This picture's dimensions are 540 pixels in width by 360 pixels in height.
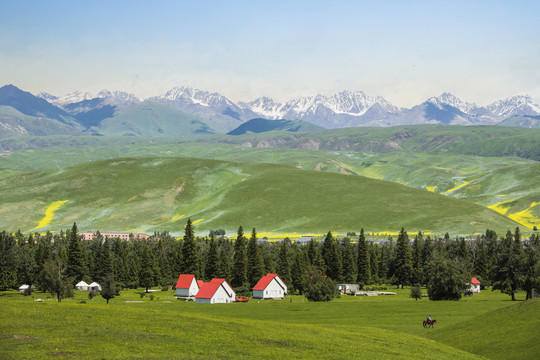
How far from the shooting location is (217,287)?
110 m

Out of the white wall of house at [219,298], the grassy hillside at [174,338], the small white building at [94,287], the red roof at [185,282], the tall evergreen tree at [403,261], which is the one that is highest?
the tall evergreen tree at [403,261]

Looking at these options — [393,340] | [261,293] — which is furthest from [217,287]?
[393,340]

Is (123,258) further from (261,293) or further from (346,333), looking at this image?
(346,333)

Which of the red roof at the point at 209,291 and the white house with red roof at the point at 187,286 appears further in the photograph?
the white house with red roof at the point at 187,286

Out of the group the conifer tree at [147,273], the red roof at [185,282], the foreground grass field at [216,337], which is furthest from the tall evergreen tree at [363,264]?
the foreground grass field at [216,337]

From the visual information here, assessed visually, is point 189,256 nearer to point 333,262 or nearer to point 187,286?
point 187,286

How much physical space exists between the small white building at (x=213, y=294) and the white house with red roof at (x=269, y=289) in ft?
39.6

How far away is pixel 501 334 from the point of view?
53906 millimetres

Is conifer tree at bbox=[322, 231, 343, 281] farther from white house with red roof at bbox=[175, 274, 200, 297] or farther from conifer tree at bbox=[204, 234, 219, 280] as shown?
white house with red roof at bbox=[175, 274, 200, 297]

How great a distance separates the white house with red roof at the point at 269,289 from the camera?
405ft

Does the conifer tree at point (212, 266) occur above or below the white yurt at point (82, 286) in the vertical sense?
above

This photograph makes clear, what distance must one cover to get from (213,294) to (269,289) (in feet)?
60.5

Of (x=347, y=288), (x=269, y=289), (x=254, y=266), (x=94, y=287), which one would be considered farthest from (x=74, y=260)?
(x=347, y=288)

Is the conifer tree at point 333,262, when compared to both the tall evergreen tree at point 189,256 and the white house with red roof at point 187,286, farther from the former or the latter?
the white house with red roof at point 187,286
